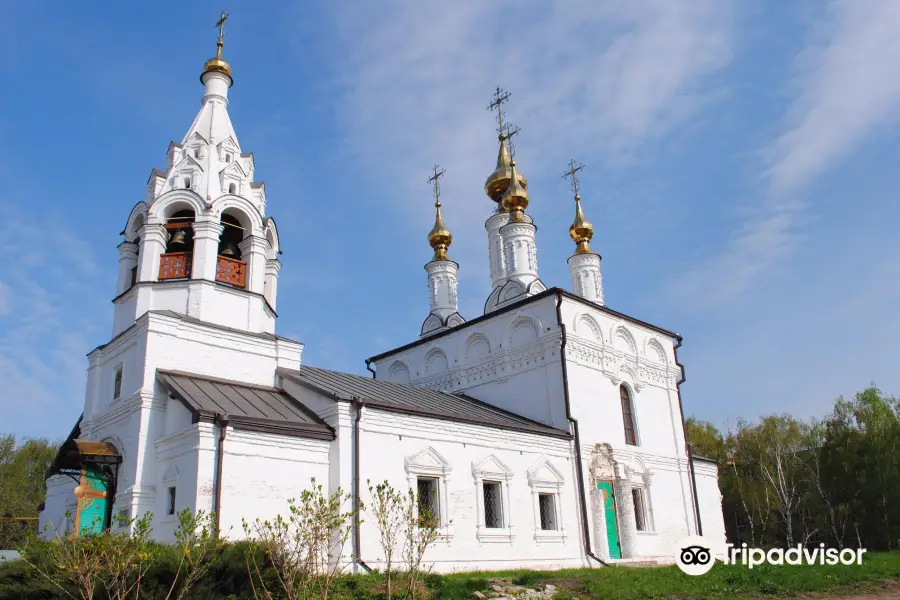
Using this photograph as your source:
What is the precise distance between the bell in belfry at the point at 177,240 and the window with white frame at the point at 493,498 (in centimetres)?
734

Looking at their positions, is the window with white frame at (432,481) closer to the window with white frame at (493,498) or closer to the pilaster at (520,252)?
the window with white frame at (493,498)

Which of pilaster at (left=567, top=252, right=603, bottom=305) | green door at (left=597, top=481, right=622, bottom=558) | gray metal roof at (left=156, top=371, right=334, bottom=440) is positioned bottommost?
green door at (left=597, top=481, right=622, bottom=558)

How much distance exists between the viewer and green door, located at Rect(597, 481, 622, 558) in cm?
1691

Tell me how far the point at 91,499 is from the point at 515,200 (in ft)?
48.4

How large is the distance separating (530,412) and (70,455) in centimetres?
999

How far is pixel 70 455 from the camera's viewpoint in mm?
12820

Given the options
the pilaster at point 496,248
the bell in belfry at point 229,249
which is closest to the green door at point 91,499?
the bell in belfry at point 229,249

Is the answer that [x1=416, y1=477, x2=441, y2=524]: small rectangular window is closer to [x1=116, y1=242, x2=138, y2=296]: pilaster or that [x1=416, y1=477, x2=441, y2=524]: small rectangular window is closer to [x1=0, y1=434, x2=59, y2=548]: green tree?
[x1=116, y1=242, x2=138, y2=296]: pilaster

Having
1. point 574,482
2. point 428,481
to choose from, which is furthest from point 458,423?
point 574,482

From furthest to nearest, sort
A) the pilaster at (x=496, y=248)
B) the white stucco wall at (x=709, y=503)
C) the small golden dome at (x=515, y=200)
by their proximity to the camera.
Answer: the small golden dome at (x=515, y=200), the pilaster at (x=496, y=248), the white stucco wall at (x=709, y=503)

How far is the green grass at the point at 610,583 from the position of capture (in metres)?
8.17

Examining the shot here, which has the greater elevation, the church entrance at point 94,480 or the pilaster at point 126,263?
the pilaster at point 126,263

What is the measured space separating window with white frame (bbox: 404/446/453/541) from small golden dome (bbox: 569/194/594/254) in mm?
12540

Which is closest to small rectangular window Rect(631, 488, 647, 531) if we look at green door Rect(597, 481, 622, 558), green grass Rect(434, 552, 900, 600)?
green door Rect(597, 481, 622, 558)
